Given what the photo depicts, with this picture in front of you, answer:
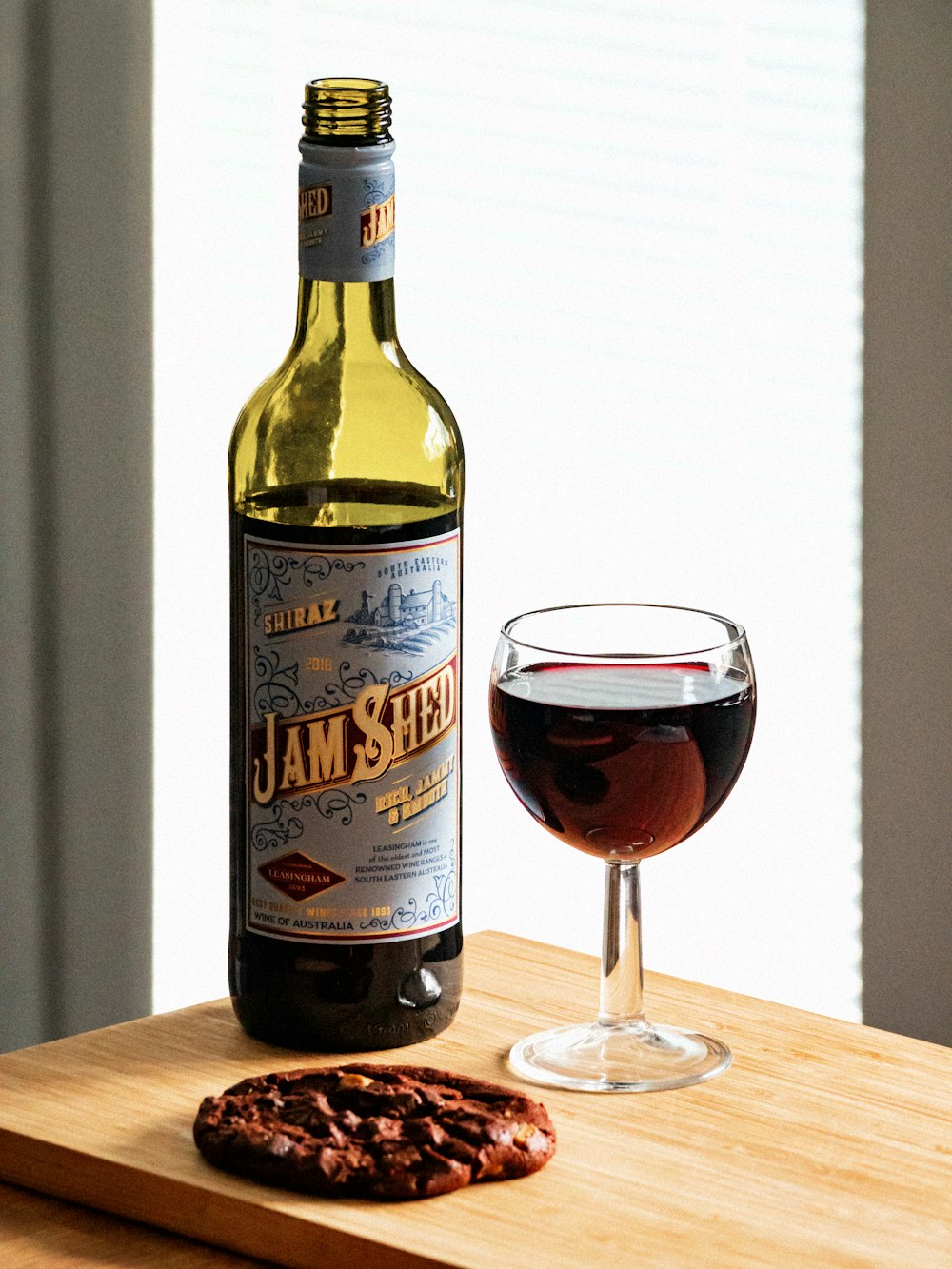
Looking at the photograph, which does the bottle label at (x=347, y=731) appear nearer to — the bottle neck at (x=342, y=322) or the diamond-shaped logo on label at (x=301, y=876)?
the diamond-shaped logo on label at (x=301, y=876)

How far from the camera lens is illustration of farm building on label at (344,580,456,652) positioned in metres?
0.84

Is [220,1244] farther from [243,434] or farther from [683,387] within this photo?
[683,387]

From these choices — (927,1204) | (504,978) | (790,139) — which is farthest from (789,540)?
(927,1204)

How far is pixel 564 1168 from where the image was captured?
74 centimetres

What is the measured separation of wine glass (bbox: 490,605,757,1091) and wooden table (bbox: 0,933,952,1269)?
26mm

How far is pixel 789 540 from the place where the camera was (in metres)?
1.52

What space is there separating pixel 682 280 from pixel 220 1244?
103 centimetres

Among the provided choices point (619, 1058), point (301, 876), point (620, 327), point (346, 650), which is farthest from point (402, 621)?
point (620, 327)

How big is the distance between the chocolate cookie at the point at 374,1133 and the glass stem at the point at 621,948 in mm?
113

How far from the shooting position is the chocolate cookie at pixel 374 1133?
715mm

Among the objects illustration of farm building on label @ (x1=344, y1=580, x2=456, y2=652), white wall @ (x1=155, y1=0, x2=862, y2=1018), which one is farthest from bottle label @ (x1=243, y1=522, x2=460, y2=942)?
white wall @ (x1=155, y1=0, x2=862, y2=1018)

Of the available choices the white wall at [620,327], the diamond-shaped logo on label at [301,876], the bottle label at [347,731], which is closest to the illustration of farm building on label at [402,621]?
the bottle label at [347,731]

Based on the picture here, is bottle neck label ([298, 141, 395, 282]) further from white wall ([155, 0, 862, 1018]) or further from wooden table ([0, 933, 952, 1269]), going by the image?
white wall ([155, 0, 862, 1018])

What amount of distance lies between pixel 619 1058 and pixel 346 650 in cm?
24
